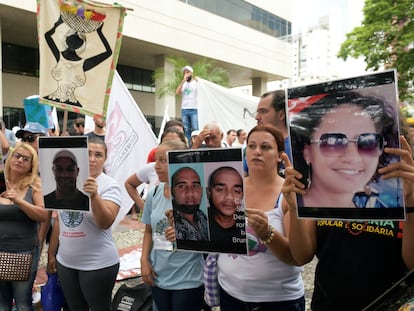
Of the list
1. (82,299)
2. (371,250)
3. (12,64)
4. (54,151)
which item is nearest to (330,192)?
(371,250)

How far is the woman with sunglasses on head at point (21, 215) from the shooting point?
10.0ft

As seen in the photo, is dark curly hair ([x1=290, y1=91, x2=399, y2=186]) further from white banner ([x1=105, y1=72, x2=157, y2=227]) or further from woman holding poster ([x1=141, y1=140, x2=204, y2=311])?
white banner ([x1=105, y1=72, x2=157, y2=227])

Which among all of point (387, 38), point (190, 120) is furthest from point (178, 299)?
point (387, 38)

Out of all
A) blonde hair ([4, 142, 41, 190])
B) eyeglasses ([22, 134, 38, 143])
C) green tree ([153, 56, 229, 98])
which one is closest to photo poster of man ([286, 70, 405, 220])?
blonde hair ([4, 142, 41, 190])

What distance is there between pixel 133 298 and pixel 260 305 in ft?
4.64

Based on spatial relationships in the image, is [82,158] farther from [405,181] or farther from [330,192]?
[405,181]

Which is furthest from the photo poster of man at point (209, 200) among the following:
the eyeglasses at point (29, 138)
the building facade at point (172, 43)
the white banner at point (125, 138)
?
the building facade at point (172, 43)

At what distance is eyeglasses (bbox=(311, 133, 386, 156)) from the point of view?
4.86 feet

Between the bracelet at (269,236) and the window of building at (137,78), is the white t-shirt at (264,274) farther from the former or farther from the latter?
the window of building at (137,78)

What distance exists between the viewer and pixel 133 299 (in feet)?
10.4

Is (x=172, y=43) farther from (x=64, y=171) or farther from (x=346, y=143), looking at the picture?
(x=346, y=143)

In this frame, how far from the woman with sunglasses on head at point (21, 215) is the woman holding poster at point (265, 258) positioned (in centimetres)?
166

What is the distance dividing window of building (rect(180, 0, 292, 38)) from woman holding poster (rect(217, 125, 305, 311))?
24.7 m

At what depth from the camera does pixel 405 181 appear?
1466mm
